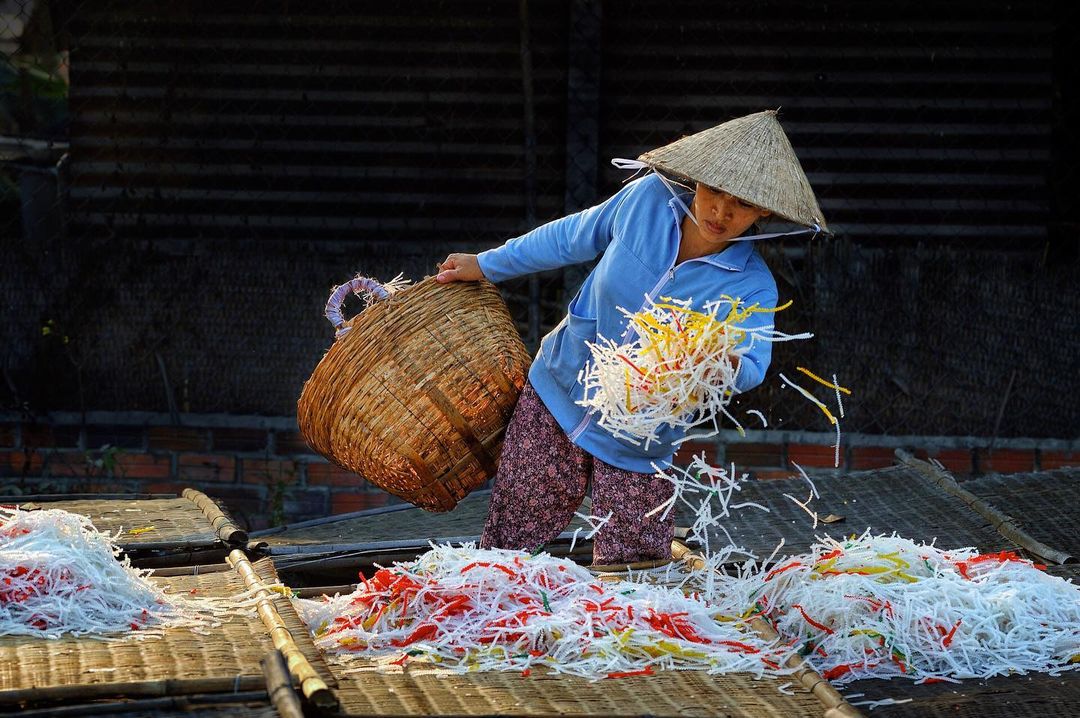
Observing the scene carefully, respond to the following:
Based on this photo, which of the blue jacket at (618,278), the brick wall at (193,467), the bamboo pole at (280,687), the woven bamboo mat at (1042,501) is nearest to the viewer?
the bamboo pole at (280,687)

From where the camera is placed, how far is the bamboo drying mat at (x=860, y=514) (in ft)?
14.6

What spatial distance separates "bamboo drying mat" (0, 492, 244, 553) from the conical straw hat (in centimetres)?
181

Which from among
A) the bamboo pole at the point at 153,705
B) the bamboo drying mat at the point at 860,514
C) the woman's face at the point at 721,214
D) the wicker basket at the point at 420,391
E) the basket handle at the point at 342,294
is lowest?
the bamboo drying mat at the point at 860,514

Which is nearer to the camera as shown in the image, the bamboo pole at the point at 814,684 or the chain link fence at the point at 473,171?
the bamboo pole at the point at 814,684

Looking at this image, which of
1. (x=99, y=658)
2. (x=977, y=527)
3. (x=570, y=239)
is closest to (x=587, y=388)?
(x=570, y=239)

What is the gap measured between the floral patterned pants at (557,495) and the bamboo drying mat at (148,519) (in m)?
0.89

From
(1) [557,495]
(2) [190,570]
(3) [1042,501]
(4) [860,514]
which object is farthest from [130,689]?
(3) [1042,501]

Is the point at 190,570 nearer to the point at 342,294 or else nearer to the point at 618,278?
the point at 342,294

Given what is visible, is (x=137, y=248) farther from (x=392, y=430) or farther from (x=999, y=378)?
(x=999, y=378)

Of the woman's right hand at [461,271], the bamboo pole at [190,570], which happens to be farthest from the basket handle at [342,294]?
the bamboo pole at [190,570]

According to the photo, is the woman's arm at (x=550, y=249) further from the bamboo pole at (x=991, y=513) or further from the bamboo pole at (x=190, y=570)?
the bamboo pole at (x=991, y=513)

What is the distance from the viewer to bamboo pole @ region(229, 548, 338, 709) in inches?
90.8

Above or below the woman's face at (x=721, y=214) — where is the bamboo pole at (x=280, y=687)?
below

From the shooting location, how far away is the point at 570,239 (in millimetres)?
3674
